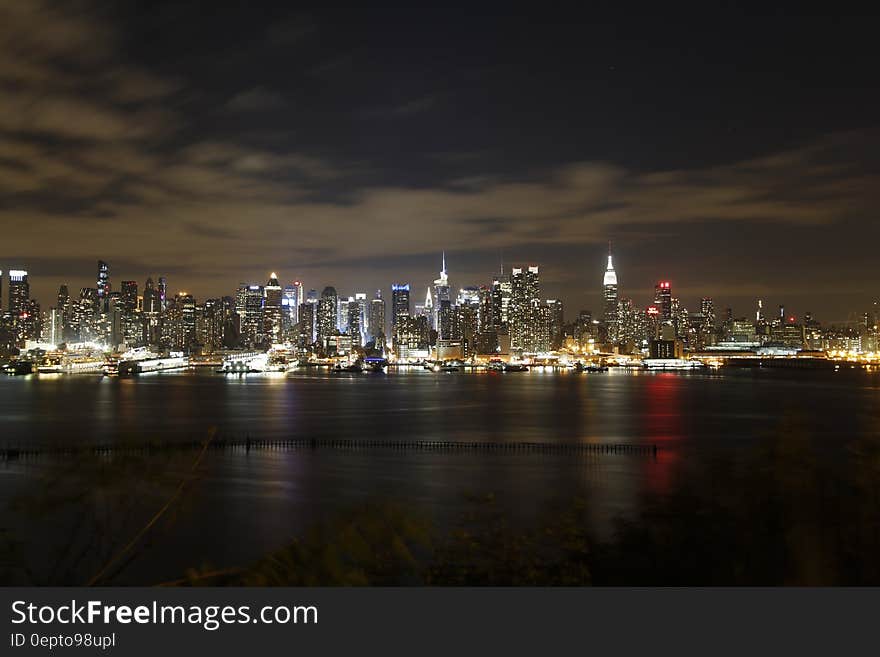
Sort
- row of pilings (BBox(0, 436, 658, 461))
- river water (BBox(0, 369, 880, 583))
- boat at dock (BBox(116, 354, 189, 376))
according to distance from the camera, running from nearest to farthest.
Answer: river water (BBox(0, 369, 880, 583)), row of pilings (BBox(0, 436, 658, 461)), boat at dock (BBox(116, 354, 189, 376))

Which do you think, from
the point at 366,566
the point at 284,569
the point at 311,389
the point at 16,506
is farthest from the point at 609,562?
the point at 311,389

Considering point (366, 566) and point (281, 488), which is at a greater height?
point (366, 566)

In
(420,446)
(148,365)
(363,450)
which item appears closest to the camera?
(363,450)

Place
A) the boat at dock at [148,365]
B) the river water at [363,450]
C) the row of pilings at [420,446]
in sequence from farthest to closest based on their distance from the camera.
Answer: the boat at dock at [148,365], the row of pilings at [420,446], the river water at [363,450]

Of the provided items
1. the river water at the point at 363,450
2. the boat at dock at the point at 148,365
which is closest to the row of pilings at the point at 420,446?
the river water at the point at 363,450

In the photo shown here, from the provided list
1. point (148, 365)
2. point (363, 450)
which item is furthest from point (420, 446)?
point (148, 365)

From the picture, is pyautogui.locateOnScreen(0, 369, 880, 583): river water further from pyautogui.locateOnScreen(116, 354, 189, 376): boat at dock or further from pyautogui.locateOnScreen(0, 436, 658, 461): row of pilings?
pyautogui.locateOnScreen(116, 354, 189, 376): boat at dock

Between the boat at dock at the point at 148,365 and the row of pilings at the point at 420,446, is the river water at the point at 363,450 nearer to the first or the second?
the row of pilings at the point at 420,446

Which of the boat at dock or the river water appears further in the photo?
the boat at dock

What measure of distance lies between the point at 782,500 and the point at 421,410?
37.7 metres

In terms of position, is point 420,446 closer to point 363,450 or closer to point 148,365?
point 363,450

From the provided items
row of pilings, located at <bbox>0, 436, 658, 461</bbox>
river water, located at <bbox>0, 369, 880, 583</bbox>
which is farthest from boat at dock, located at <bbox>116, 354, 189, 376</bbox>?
row of pilings, located at <bbox>0, 436, 658, 461</bbox>
